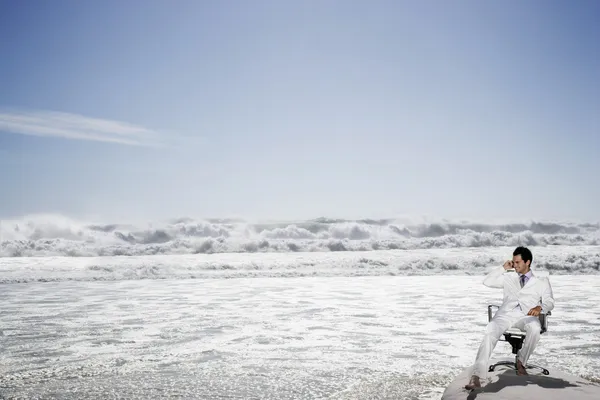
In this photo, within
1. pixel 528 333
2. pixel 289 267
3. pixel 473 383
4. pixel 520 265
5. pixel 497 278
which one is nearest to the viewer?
pixel 473 383

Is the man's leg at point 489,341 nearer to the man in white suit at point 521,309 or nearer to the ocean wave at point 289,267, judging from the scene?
the man in white suit at point 521,309

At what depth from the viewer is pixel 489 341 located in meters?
5.59

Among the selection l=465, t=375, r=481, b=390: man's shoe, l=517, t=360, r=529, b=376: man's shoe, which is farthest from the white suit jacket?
l=465, t=375, r=481, b=390: man's shoe

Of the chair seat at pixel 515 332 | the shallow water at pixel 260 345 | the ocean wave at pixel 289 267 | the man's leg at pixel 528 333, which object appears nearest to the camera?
the man's leg at pixel 528 333

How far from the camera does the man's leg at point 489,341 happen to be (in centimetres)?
553

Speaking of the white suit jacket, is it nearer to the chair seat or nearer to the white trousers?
the white trousers

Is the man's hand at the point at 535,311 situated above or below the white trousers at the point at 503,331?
above

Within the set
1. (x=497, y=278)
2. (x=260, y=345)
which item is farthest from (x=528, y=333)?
(x=260, y=345)

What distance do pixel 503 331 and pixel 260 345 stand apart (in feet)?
14.5

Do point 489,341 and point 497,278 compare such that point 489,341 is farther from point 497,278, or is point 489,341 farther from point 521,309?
point 497,278

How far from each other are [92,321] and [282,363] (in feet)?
20.0

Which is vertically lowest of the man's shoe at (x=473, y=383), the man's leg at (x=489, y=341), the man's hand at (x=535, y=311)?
the man's shoe at (x=473, y=383)

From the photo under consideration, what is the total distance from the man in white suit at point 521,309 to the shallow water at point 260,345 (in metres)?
0.93

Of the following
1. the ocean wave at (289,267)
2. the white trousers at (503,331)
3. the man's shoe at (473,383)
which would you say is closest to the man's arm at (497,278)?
the white trousers at (503,331)
